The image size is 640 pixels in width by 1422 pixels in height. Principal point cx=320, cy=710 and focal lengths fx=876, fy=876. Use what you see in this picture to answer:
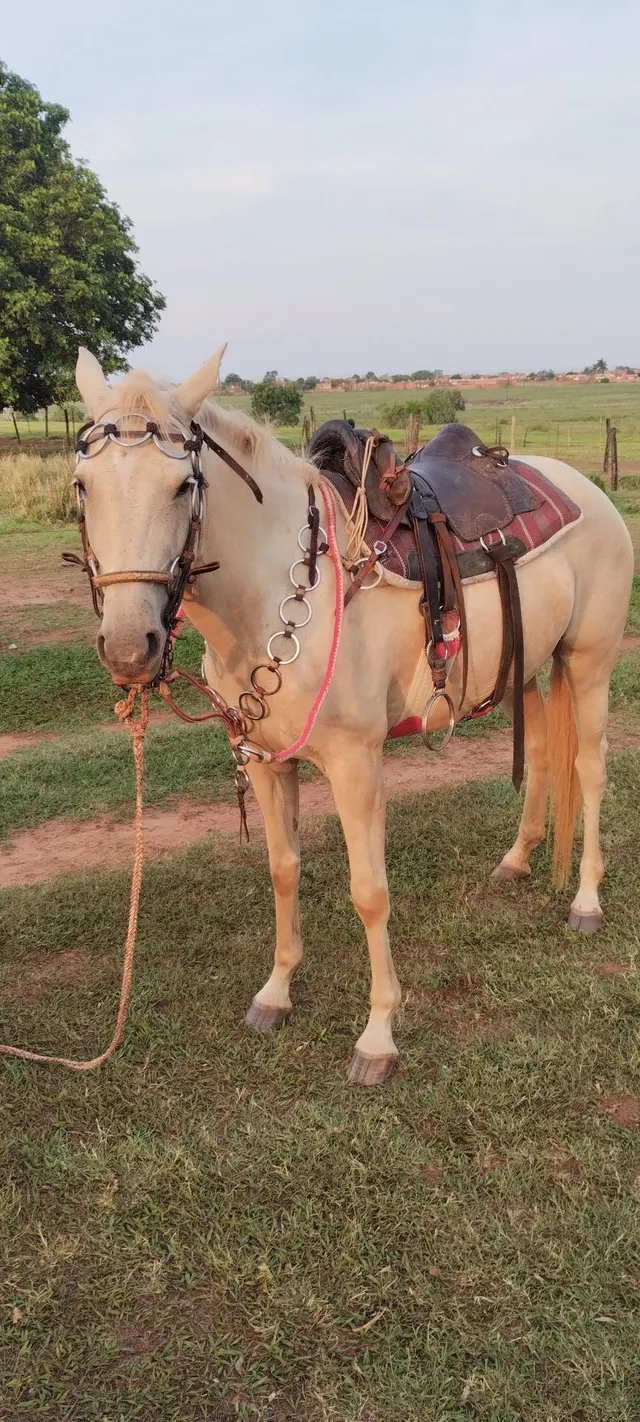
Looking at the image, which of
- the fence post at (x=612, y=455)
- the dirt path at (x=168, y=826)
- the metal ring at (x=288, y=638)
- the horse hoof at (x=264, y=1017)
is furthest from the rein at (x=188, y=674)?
the fence post at (x=612, y=455)

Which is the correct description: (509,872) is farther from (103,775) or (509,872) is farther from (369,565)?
(103,775)

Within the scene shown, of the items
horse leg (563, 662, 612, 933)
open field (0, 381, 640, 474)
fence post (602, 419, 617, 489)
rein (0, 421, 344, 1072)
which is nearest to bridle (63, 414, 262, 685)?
rein (0, 421, 344, 1072)

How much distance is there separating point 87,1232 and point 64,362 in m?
20.7

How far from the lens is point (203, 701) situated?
6977mm

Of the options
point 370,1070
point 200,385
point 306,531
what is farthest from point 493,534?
point 370,1070

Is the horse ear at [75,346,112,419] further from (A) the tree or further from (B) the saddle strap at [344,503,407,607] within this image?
(A) the tree

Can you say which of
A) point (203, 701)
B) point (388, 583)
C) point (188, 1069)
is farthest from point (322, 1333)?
point (203, 701)

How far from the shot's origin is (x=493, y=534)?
10.3 ft

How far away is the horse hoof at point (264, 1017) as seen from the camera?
10.3 feet

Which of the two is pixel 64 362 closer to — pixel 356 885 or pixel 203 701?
pixel 203 701

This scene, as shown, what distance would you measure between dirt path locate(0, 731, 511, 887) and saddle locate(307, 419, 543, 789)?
1.95 meters

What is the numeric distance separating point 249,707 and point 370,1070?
127 centimetres

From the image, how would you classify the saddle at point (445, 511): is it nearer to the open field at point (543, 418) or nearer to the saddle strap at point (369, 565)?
the saddle strap at point (369, 565)

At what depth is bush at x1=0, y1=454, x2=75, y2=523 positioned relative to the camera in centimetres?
1541
